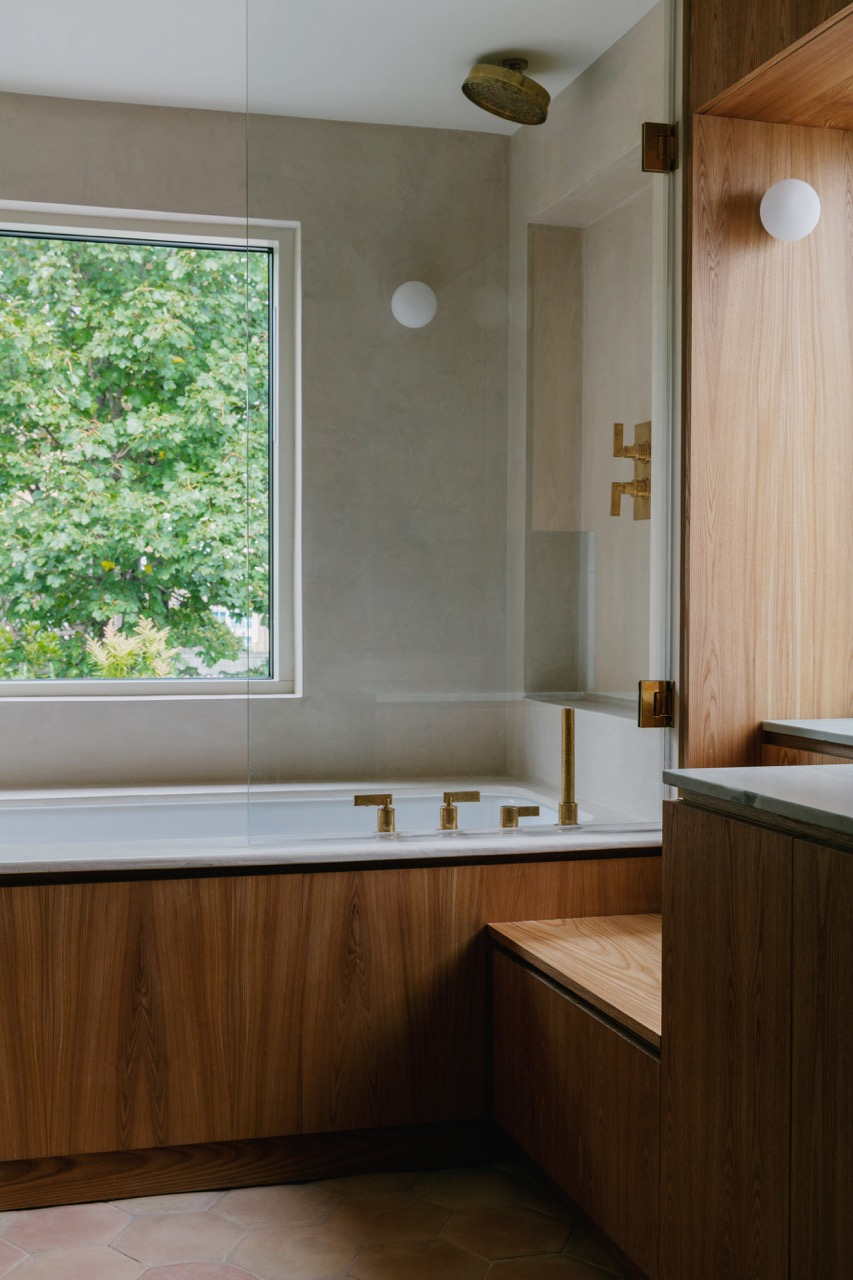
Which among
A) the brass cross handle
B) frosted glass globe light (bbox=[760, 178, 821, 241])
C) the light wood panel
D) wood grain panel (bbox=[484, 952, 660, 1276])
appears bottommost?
wood grain panel (bbox=[484, 952, 660, 1276])

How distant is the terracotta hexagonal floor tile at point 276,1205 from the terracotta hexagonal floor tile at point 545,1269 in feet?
1.20

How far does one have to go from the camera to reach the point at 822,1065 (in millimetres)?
1391

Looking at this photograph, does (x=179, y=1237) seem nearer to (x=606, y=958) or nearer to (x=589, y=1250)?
(x=589, y=1250)

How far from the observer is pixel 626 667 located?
2.52m

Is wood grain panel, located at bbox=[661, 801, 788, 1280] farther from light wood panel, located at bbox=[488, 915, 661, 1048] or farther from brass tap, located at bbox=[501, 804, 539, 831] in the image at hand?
brass tap, located at bbox=[501, 804, 539, 831]

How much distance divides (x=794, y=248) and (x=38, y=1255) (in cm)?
229

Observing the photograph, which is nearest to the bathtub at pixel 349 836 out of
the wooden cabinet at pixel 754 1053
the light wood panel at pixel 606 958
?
the light wood panel at pixel 606 958

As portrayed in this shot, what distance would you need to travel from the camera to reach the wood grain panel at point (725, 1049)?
1484 mm

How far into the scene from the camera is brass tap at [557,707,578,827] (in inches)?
98.5

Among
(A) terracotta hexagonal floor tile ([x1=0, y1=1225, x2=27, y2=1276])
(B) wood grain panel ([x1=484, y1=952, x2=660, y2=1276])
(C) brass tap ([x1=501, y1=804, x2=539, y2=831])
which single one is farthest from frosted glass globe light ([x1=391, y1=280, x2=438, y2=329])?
(A) terracotta hexagonal floor tile ([x1=0, y1=1225, x2=27, y2=1276])

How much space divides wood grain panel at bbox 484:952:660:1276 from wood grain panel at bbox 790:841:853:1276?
399 millimetres

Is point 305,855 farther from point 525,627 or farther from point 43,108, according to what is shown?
point 43,108

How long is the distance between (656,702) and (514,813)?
36cm

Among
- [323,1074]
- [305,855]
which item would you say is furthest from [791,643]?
[323,1074]
